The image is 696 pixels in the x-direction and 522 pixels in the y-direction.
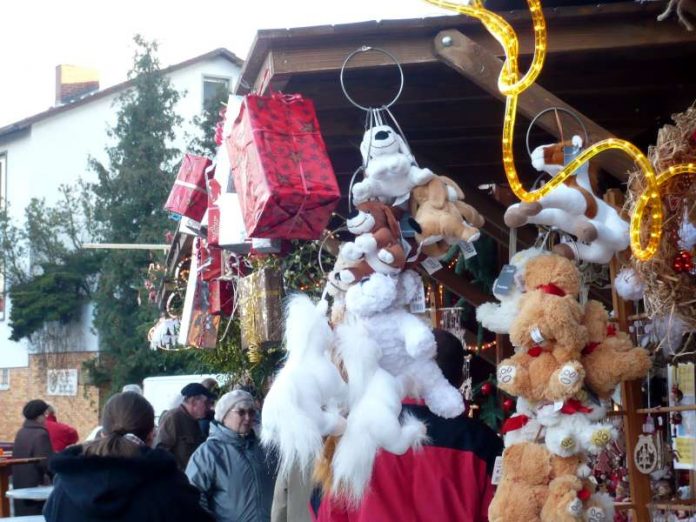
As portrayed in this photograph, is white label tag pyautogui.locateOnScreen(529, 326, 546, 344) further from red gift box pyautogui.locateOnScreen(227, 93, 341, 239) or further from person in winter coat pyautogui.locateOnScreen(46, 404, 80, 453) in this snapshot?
person in winter coat pyautogui.locateOnScreen(46, 404, 80, 453)

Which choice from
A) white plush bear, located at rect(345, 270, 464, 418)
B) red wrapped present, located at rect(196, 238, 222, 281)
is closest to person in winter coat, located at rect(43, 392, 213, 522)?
white plush bear, located at rect(345, 270, 464, 418)

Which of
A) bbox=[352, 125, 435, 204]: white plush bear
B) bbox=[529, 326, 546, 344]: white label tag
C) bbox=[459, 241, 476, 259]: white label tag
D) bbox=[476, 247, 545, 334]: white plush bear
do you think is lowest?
bbox=[529, 326, 546, 344]: white label tag

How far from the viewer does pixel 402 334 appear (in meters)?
3.19

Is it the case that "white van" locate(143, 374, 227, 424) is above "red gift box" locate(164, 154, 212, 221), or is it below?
below

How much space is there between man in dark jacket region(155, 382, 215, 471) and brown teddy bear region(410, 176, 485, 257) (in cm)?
360

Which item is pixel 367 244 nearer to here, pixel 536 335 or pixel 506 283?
pixel 506 283

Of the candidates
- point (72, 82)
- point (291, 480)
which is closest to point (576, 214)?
point (291, 480)

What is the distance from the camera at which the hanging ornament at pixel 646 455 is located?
3.46 metres

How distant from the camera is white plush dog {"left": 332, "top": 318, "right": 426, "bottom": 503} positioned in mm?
2963

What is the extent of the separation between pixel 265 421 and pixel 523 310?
80cm

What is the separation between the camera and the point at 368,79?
4.05 meters

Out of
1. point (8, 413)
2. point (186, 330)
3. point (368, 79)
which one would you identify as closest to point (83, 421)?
point (8, 413)

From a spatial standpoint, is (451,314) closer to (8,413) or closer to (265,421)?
(265,421)

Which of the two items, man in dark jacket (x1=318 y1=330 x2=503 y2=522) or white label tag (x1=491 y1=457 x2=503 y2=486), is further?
man in dark jacket (x1=318 y1=330 x2=503 y2=522)
